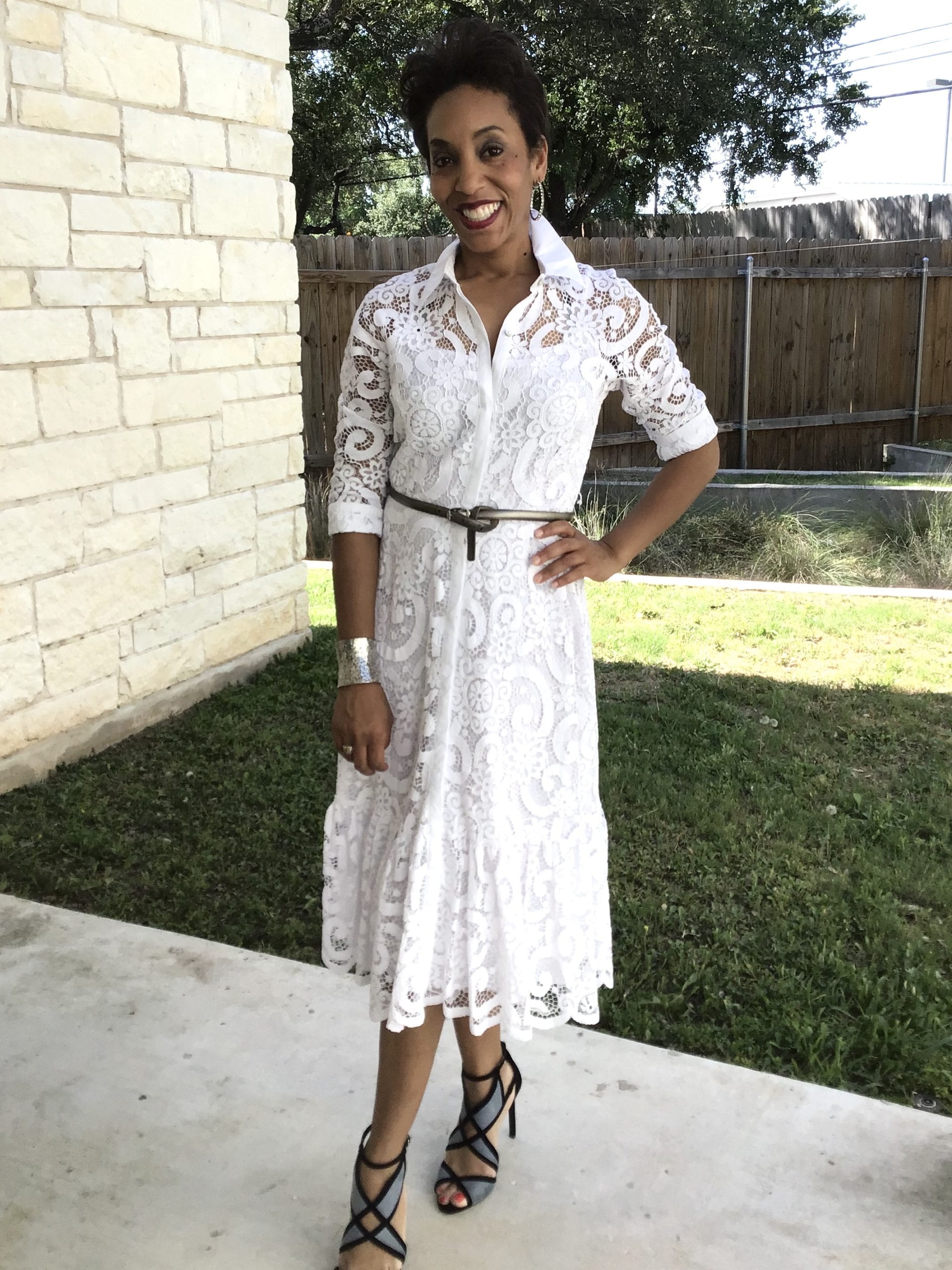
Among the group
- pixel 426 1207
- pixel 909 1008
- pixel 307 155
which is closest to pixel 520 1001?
pixel 426 1207

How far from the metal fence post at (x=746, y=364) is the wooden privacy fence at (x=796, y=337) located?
19 millimetres

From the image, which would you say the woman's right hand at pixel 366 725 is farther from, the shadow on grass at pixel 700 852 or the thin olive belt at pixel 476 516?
the shadow on grass at pixel 700 852

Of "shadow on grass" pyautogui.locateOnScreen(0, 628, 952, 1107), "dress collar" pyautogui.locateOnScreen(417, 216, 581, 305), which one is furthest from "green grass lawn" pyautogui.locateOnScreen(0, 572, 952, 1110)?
"dress collar" pyautogui.locateOnScreen(417, 216, 581, 305)

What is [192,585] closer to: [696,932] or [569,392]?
[696,932]

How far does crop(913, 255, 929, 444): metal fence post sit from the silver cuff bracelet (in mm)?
12295

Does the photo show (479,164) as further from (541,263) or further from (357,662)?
(357,662)

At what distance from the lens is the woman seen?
193 centimetres

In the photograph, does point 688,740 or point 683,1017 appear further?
point 688,740

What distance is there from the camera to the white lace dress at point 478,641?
1946 mm

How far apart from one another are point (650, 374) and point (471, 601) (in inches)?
21.0

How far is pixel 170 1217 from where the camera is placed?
2.16m

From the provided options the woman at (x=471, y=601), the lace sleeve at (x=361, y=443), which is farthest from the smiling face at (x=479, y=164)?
the lace sleeve at (x=361, y=443)

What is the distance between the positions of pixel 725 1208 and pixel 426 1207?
22.3 inches

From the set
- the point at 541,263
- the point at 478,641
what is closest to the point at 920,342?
the point at 541,263
